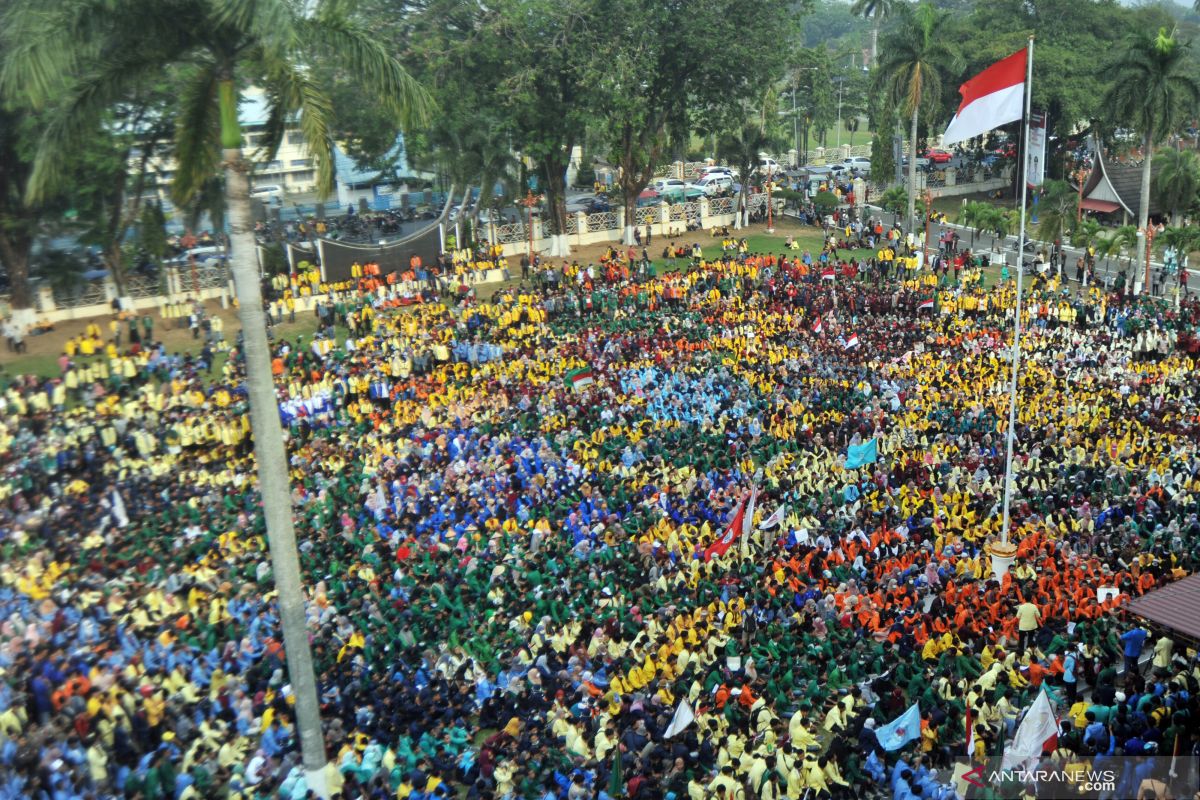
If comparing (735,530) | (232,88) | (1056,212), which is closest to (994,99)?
(735,530)

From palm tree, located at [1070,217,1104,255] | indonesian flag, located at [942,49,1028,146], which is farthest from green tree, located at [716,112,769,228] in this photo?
indonesian flag, located at [942,49,1028,146]

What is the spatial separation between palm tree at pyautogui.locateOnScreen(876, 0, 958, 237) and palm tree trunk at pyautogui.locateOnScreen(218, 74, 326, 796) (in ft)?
105

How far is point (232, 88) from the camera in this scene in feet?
37.2

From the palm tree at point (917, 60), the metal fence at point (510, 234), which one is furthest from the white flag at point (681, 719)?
the palm tree at point (917, 60)

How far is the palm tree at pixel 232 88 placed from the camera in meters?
10.6

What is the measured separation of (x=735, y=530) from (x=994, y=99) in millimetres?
7398

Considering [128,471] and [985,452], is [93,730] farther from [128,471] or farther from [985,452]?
[985,452]

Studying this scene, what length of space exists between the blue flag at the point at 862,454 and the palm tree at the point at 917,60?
2379 centimetres

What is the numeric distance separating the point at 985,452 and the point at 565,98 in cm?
2359

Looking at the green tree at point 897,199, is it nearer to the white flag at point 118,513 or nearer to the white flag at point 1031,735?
the white flag at point 118,513

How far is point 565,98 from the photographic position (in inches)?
1484

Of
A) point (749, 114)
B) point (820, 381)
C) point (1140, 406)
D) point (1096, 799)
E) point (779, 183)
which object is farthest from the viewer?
point (779, 183)

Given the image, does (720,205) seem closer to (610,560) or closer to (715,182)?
(715,182)

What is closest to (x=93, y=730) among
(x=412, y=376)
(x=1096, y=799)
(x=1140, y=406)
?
(x=1096, y=799)
